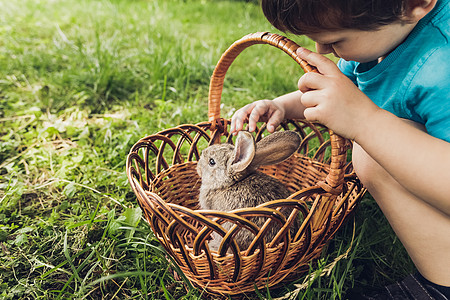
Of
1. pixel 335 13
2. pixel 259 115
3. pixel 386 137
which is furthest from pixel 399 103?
pixel 259 115

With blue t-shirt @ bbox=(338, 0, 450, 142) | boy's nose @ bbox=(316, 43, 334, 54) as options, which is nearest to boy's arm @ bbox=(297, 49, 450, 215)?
blue t-shirt @ bbox=(338, 0, 450, 142)

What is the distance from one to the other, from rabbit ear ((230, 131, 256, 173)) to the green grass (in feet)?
1.86

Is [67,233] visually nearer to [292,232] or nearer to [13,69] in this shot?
[292,232]

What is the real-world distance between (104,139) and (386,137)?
6.41 feet

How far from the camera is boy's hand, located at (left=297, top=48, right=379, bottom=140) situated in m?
1.46

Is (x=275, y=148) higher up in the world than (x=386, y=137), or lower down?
lower down

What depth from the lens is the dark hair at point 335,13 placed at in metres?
1.38

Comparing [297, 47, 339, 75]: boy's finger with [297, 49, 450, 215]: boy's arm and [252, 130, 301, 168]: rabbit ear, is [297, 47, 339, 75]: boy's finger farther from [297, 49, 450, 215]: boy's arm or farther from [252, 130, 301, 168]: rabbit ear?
[252, 130, 301, 168]: rabbit ear

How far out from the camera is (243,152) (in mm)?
1996

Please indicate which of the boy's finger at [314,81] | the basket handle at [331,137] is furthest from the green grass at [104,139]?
the boy's finger at [314,81]

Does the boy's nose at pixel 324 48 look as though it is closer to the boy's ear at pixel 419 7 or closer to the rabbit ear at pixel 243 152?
the boy's ear at pixel 419 7

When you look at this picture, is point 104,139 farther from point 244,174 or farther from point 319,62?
point 319,62

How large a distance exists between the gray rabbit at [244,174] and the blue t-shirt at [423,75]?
53 cm

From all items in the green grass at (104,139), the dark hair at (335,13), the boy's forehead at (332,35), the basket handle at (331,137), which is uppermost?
the dark hair at (335,13)
